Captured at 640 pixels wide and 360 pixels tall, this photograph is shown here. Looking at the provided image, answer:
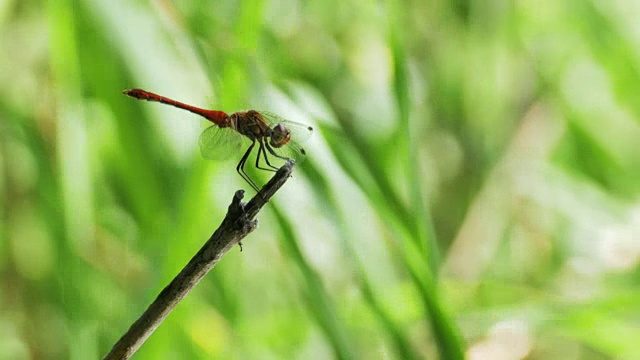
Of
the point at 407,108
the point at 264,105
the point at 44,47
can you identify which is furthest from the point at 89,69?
the point at 407,108

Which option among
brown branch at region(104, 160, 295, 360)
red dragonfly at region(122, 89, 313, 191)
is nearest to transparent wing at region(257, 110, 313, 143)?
red dragonfly at region(122, 89, 313, 191)

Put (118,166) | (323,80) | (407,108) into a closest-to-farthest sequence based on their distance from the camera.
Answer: (407,108) < (118,166) < (323,80)

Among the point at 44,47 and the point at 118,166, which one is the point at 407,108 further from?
the point at 44,47

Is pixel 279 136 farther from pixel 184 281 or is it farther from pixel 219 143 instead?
pixel 184 281

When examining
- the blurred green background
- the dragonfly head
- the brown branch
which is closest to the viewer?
the brown branch

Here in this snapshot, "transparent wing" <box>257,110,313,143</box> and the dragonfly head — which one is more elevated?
"transparent wing" <box>257,110,313,143</box>

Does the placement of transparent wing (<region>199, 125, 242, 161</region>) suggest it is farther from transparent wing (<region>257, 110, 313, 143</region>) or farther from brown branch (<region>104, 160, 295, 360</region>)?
brown branch (<region>104, 160, 295, 360</region>)

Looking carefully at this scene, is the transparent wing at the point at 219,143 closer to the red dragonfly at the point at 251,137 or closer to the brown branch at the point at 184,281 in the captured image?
the red dragonfly at the point at 251,137
